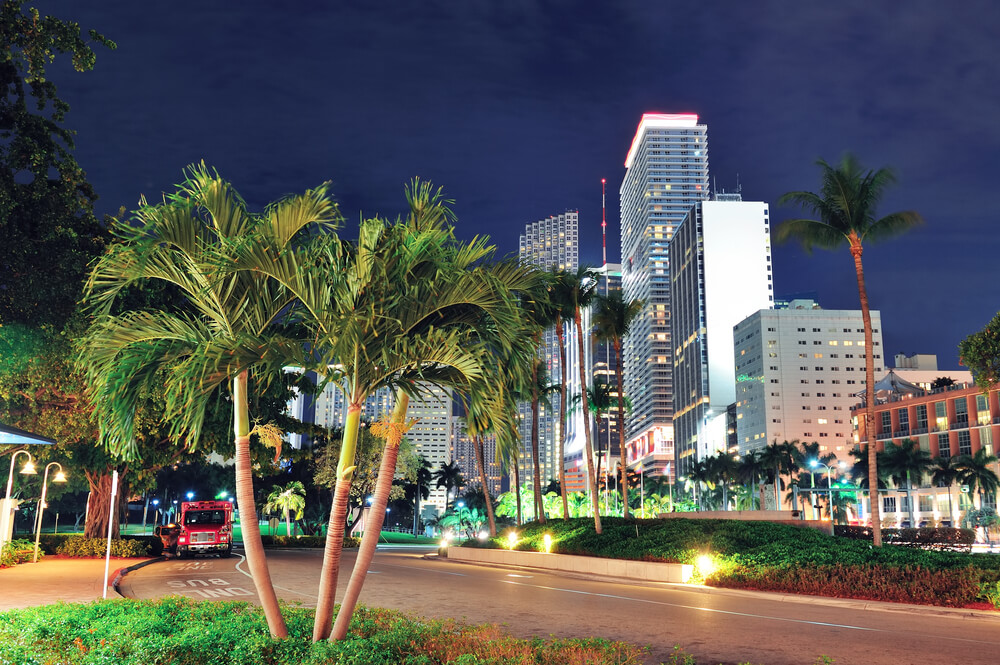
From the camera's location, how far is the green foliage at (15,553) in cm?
2873

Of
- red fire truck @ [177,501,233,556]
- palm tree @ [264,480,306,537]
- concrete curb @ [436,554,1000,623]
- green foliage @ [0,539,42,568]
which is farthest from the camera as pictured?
palm tree @ [264,480,306,537]

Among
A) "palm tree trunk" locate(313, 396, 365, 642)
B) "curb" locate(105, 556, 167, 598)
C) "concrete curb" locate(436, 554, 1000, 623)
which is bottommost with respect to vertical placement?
"curb" locate(105, 556, 167, 598)

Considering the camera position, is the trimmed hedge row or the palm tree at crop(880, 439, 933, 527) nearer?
the trimmed hedge row

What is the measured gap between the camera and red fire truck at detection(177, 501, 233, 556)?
41.4 m

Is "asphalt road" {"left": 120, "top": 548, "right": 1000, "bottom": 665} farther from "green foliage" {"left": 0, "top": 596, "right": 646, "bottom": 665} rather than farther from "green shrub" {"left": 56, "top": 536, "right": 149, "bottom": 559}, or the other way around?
"green shrub" {"left": 56, "top": 536, "right": 149, "bottom": 559}

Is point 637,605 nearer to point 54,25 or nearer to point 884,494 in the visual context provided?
point 54,25

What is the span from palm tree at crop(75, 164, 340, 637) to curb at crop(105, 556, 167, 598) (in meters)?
12.9

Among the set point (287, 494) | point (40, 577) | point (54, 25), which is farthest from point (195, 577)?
point (287, 494)

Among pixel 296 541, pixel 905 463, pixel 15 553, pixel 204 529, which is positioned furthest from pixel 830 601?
pixel 905 463

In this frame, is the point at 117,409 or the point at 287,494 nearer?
the point at 117,409

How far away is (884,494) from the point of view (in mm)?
139250

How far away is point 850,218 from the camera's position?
84.3ft

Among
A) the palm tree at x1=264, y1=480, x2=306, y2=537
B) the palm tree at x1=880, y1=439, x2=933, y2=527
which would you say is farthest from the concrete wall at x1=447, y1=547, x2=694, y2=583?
the palm tree at x1=880, y1=439, x2=933, y2=527

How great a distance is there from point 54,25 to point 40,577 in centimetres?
1702
